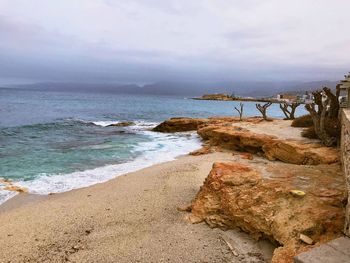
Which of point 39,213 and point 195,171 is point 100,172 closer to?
point 195,171

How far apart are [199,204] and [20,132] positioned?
25.2 m

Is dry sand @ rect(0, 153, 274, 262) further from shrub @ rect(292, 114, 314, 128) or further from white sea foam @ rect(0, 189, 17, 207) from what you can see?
shrub @ rect(292, 114, 314, 128)

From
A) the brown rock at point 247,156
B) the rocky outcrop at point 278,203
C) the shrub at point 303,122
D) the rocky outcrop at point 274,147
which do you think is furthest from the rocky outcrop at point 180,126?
the rocky outcrop at point 278,203

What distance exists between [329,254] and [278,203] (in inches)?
98.3

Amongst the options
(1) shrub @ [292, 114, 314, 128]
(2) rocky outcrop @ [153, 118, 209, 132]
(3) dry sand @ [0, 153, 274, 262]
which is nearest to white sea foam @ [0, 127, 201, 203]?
(3) dry sand @ [0, 153, 274, 262]

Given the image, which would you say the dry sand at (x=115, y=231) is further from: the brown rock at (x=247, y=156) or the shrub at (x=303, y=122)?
the shrub at (x=303, y=122)

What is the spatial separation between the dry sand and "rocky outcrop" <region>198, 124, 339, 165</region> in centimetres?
529

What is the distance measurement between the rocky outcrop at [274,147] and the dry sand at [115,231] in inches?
208

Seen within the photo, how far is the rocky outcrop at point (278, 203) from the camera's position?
248 inches

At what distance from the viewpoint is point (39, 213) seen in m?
9.36

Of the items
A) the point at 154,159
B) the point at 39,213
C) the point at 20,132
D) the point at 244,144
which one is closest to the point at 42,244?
the point at 39,213

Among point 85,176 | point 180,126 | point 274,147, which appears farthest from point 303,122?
point 85,176

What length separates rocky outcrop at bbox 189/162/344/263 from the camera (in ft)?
20.6

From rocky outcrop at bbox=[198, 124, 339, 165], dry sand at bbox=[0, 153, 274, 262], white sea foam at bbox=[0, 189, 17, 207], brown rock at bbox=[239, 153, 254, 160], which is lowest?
white sea foam at bbox=[0, 189, 17, 207]
